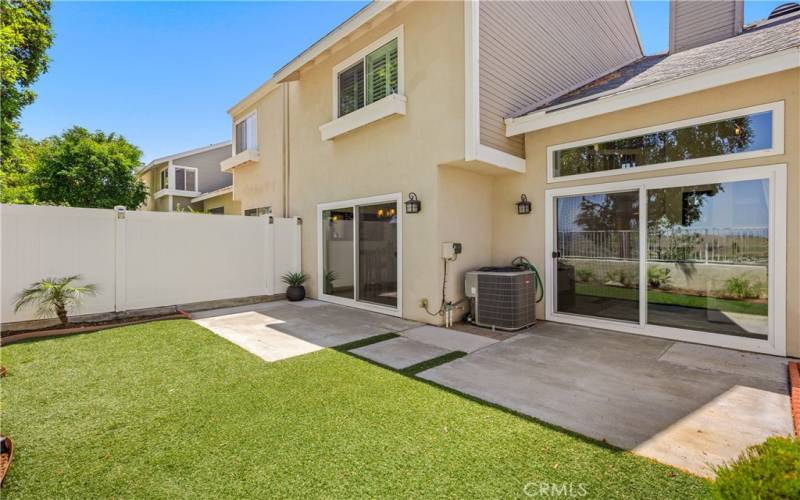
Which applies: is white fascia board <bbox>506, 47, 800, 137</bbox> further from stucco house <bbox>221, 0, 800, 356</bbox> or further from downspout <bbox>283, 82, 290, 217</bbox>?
downspout <bbox>283, 82, 290, 217</bbox>

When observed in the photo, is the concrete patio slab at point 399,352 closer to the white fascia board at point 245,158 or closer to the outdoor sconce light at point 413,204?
the outdoor sconce light at point 413,204

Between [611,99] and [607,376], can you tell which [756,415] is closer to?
[607,376]

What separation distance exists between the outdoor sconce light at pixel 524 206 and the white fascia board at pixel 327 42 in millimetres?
4310

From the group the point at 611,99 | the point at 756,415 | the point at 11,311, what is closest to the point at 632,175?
the point at 611,99

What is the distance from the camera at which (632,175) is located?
5.64m

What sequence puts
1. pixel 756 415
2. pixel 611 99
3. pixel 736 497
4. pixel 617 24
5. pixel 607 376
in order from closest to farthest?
pixel 736 497, pixel 756 415, pixel 607 376, pixel 611 99, pixel 617 24

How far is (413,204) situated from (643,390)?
4281 mm

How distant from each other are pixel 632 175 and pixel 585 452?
4.66m

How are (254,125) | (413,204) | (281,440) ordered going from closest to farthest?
1. (281,440)
2. (413,204)
3. (254,125)

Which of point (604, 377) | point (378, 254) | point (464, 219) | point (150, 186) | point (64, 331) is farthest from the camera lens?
point (150, 186)

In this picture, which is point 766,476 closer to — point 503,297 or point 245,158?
point 503,297

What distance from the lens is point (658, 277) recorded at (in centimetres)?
548

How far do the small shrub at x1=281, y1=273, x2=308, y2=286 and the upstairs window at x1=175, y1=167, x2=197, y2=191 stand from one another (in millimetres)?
14302

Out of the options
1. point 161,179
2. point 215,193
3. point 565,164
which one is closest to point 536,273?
point 565,164
